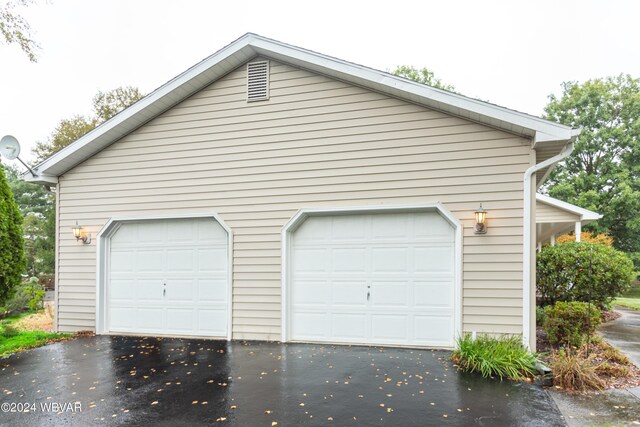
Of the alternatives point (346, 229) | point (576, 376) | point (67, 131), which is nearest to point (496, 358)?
point (576, 376)

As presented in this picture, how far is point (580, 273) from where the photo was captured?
825 cm

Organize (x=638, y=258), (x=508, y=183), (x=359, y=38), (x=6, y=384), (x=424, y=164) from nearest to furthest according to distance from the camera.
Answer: (x=6, y=384) → (x=508, y=183) → (x=424, y=164) → (x=638, y=258) → (x=359, y=38)

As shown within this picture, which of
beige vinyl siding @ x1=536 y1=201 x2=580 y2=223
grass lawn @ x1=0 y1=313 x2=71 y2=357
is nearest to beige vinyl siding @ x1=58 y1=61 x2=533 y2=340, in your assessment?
grass lawn @ x1=0 y1=313 x2=71 y2=357

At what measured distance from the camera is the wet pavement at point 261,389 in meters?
3.92

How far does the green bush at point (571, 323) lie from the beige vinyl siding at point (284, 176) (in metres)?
1.19

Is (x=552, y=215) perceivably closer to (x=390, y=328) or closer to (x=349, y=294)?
(x=390, y=328)

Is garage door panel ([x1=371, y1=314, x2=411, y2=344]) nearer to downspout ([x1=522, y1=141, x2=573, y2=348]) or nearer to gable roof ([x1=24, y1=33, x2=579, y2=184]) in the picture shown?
downspout ([x1=522, y1=141, x2=573, y2=348])

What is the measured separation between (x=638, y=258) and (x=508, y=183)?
918 inches

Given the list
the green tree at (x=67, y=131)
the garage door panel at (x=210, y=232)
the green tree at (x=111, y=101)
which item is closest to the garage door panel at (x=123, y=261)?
the garage door panel at (x=210, y=232)

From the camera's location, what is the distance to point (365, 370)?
541 centimetres

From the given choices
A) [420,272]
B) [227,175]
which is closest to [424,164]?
[420,272]

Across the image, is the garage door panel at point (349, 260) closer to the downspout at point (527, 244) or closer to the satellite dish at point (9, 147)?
the downspout at point (527, 244)

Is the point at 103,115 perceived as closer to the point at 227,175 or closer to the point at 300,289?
the point at 227,175

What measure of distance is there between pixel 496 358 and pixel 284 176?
14.6 ft
